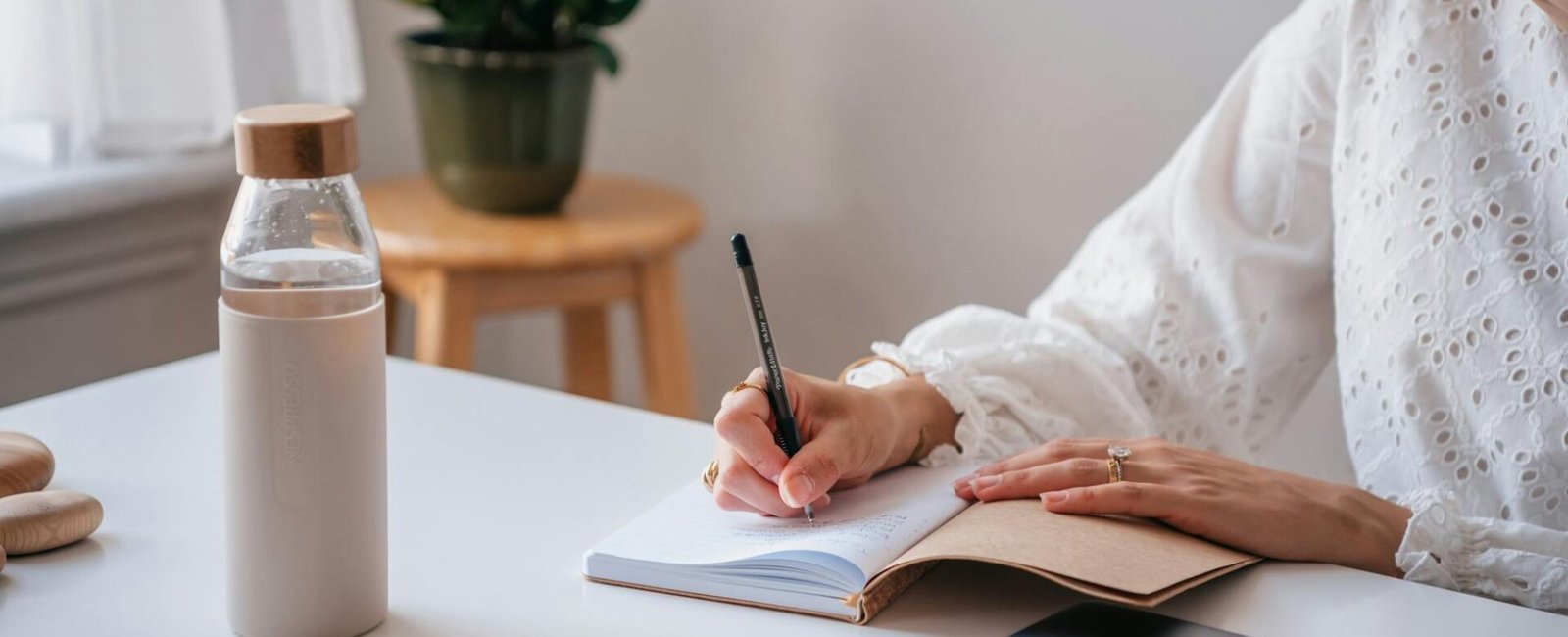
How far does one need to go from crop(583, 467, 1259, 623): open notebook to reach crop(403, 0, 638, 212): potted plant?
1.08 meters

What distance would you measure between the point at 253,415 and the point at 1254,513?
0.50 metres

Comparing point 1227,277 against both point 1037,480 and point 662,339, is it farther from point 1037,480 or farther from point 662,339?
point 662,339

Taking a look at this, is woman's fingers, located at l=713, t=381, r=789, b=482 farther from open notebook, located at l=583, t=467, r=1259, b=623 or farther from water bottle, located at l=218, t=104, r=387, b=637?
water bottle, located at l=218, t=104, r=387, b=637

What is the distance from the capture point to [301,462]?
605 millimetres

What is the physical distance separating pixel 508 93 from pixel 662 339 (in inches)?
14.1

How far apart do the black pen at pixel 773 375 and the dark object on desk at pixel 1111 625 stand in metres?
0.15

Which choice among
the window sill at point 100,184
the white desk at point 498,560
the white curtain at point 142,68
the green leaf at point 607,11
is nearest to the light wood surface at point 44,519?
the white desk at point 498,560

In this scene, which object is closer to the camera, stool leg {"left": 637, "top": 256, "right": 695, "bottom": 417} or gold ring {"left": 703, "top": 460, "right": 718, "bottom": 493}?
gold ring {"left": 703, "top": 460, "right": 718, "bottom": 493}

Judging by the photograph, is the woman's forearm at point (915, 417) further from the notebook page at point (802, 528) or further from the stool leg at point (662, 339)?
the stool leg at point (662, 339)

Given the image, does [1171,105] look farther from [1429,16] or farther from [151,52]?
[151,52]

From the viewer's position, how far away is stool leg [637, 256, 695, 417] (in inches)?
71.6

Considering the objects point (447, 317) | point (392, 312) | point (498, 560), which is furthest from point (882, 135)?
point (498, 560)

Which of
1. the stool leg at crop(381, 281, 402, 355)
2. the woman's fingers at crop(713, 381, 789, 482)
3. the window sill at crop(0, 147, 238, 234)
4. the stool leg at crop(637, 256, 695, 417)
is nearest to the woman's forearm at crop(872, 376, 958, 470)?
the woman's fingers at crop(713, 381, 789, 482)

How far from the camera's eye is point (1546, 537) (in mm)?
853
